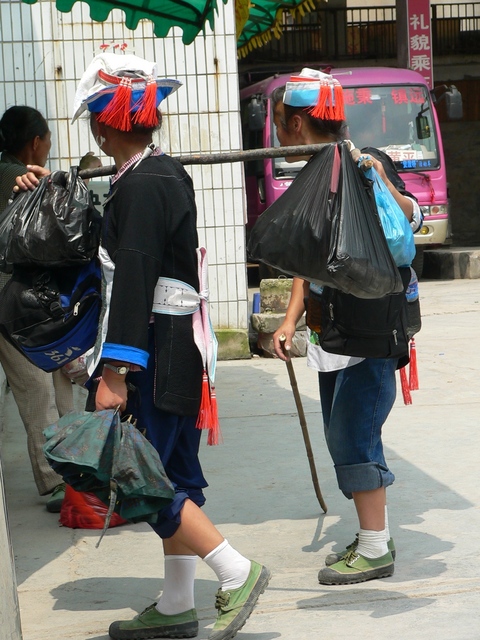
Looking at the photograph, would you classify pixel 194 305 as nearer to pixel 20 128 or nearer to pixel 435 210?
pixel 20 128

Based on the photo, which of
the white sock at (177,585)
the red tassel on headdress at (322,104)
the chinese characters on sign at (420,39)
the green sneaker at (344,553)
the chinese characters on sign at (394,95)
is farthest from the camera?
the chinese characters on sign at (420,39)

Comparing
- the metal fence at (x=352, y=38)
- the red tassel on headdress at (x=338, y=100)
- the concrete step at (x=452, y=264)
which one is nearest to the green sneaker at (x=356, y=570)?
the red tassel on headdress at (x=338, y=100)

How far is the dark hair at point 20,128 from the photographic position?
4.67 metres

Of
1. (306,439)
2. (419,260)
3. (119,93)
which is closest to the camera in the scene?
(119,93)

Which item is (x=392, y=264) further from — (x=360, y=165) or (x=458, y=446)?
(x=458, y=446)

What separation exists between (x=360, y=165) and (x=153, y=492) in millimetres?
1226

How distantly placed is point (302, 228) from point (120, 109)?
26.1 inches

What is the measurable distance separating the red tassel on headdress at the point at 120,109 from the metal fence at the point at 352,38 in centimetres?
2148

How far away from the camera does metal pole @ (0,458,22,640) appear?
255 centimetres

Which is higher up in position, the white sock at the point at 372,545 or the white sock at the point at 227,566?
the white sock at the point at 227,566

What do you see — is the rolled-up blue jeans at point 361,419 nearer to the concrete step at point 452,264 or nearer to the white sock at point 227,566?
the white sock at point 227,566

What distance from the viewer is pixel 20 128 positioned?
471 centimetres

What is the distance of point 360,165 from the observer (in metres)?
3.21

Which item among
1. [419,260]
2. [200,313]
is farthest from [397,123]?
[200,313]
